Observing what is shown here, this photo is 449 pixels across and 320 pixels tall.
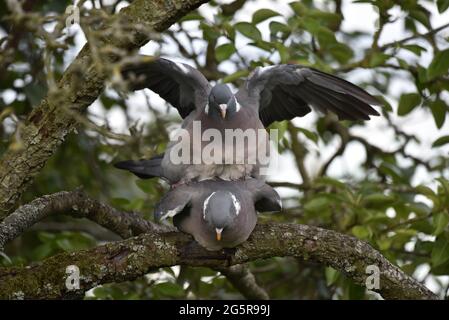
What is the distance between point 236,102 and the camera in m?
4.33

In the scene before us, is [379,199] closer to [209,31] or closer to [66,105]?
[209,31]

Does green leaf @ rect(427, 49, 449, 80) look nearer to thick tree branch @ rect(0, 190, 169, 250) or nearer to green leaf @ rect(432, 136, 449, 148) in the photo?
green leaf @ rect(432, 136, 449, 148)

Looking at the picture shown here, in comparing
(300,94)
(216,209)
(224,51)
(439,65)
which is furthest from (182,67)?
(439,65)

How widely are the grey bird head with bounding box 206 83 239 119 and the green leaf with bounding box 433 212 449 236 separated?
1326 mm

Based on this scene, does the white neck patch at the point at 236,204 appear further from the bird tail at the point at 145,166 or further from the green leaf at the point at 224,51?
the green leaf at the point at 224,51

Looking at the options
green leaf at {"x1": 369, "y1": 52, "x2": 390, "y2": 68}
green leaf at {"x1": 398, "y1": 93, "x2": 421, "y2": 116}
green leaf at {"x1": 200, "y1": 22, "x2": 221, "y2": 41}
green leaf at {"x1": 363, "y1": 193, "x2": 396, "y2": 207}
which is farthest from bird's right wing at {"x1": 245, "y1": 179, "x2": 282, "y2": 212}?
green leaf at {"x1": 398, "y1": 93, "x2": 421, "y2": 116}

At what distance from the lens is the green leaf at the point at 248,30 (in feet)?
15.2

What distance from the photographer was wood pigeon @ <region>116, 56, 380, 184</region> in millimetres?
4273

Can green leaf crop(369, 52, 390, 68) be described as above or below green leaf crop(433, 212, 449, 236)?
above

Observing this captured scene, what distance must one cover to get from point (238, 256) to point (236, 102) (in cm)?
92

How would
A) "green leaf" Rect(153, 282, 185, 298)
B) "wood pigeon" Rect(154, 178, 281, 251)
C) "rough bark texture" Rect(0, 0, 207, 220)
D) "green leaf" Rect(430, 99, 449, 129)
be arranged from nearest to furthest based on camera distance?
"rough bark texture" Rect(0, 0, 207, 220) → "wood pigeon" Rect(154, 178, 281, 251) → "green leaf" Rect(153, 282, 185, 298) → "green leaf" Rect(430, 99, 449, 129)

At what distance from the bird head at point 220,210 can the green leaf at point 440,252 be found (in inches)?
51.8

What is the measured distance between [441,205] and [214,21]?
1.87 m
